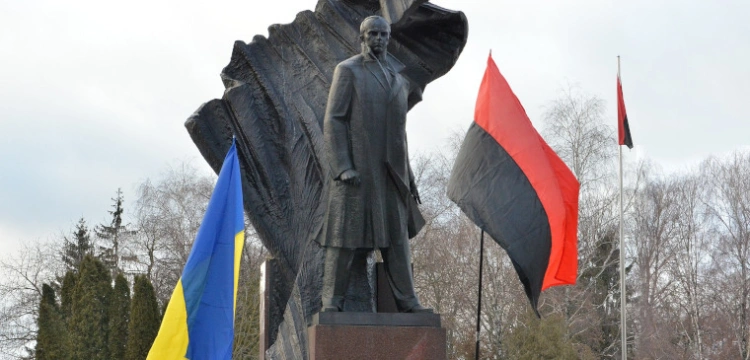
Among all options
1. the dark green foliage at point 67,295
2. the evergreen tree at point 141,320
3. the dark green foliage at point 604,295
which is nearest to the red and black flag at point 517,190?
the evergreen tree at point 141,320

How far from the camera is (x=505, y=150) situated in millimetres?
8445

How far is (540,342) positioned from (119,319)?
9241 millimetres

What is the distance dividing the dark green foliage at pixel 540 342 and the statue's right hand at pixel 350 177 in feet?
58.5

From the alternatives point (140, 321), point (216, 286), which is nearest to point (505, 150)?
point (216, 286)

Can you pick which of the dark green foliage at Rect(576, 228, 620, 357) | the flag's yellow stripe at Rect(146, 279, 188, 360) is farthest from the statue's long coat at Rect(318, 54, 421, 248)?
the dark green foliage at Rect(576, 228, 620, 357)

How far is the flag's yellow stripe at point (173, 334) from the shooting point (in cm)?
693

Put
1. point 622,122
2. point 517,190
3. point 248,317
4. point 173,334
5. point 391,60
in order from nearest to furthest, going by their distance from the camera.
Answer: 1. point 173,334
2. point 391,60
3. point 517,190
4. point 622,122
5. point 248,317

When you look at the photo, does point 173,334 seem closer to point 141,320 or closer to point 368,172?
point 368,172

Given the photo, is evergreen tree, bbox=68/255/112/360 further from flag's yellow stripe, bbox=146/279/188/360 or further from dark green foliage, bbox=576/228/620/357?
flag's yellow stripe, bbox=146/279/188/360

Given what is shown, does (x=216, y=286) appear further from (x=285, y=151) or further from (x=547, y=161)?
(x=547, y=161)

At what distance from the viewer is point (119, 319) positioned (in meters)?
23.1

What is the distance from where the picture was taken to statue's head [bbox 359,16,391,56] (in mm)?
7613

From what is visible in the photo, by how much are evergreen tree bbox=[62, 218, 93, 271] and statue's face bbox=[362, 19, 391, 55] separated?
27435 mm

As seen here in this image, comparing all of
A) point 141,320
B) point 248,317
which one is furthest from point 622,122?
point 141,320
